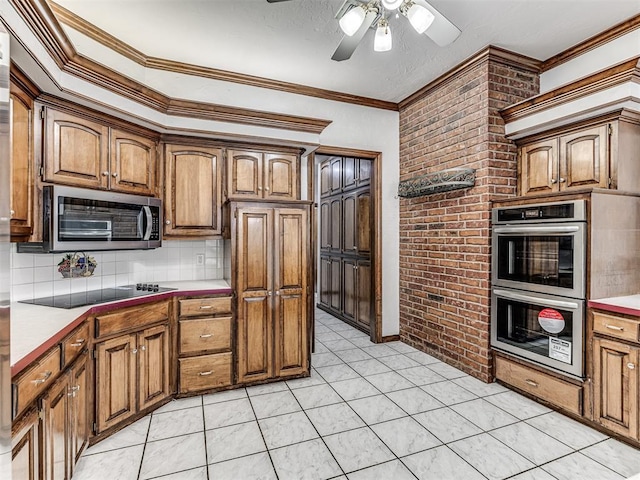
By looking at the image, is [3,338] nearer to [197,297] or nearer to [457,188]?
[197,297]

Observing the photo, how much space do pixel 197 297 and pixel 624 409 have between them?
2978 millimetres

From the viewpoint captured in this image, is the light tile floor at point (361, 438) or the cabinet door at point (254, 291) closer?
the light tile floor at point (361, 438)

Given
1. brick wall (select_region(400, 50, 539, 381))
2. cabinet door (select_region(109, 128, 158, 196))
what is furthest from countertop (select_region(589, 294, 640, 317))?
cabinet door (select_region(109, 128, 158, 196))

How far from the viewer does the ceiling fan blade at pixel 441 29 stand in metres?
1.88

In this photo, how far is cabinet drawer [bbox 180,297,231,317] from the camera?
8.98ft

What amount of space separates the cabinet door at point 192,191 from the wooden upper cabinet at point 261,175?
0.13 metres

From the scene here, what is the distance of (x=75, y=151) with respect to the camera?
2332 mm

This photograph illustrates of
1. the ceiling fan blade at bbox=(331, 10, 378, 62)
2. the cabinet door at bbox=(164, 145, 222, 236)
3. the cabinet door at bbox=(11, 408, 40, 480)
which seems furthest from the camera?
the cabinet door at bbox=(164, 145, 222, 236)

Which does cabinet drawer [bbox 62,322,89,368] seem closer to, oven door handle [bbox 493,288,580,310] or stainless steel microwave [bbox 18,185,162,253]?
stainless steel microwave [bbox 18,185,162,253]

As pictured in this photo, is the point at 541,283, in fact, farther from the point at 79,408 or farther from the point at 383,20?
the point at 79,408

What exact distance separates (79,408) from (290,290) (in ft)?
5.36

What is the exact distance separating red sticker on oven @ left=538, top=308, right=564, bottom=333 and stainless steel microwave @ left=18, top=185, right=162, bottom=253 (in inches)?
121

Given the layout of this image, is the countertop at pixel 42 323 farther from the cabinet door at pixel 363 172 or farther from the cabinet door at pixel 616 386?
the cabinet door at pixel 616 386

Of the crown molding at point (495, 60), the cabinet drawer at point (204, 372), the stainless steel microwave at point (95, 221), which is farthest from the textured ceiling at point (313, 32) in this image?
the cabinet drawer at point (204, 372)
